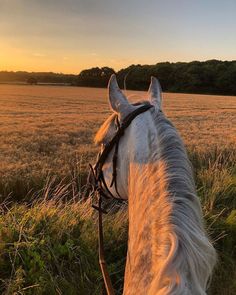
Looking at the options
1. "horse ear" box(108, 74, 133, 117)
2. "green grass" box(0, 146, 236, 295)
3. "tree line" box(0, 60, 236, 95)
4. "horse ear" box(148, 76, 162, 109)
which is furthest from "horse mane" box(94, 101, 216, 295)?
"tree line" box(0, 60, 236, 95)

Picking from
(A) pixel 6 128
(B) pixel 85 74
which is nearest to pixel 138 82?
(B) pixel 85 74

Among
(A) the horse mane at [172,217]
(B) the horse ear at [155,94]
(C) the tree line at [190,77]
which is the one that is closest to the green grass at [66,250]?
(B) the horse ear at [155,94]

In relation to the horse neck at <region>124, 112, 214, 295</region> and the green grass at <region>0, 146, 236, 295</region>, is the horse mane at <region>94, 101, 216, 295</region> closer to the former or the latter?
the horse neck at <region>124, 112, 214, 295</region>

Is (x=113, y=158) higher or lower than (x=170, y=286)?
higher

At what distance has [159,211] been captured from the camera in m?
1.65

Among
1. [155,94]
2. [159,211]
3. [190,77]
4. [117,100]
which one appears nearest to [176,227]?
[159,211]

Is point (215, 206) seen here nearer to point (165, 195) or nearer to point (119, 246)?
point (119, 246)

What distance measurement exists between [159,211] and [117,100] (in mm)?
724

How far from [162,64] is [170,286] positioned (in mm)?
104761

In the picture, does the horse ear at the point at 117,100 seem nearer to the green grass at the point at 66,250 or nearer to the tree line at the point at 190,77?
the green grass at the point at 66,250

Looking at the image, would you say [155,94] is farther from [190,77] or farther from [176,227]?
[190,77]

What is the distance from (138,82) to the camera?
81.4m

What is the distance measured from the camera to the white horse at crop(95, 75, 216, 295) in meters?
1.40

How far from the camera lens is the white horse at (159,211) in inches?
55.2
